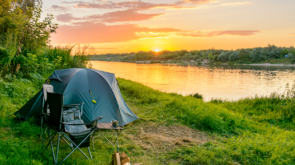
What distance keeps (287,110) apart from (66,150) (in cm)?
892

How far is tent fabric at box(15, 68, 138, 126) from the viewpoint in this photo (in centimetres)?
520

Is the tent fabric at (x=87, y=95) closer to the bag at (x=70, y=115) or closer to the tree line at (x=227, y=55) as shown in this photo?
the bag at (x=70, y=115)

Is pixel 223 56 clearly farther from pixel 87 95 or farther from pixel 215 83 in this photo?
pixel 87 95

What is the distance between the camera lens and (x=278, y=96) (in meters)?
10.4

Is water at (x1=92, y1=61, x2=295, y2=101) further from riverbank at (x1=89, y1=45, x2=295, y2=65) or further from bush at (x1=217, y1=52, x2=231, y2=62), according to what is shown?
bush at (x1=217, y1=52, x2=231, y2=62)

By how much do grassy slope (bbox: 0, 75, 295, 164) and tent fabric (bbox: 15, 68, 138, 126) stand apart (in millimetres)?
420

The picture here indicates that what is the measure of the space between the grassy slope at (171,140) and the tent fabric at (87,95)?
16.5 inches

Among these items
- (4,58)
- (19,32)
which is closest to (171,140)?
(4,58)

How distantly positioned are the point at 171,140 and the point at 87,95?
2.55 meters

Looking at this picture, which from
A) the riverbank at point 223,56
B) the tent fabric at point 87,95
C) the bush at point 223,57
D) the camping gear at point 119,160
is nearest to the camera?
the camping gear at point 119,160

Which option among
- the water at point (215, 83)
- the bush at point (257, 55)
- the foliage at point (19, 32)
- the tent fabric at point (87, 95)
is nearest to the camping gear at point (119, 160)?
the tent fabric at point (87, 95)

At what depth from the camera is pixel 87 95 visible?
536 cm

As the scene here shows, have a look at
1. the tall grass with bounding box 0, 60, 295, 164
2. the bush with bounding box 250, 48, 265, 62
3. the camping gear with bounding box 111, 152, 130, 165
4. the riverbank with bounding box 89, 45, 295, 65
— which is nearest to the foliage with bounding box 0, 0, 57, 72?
the tall grass with bounding box 0, 60, 295, 164

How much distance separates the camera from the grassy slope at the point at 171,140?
368cm
